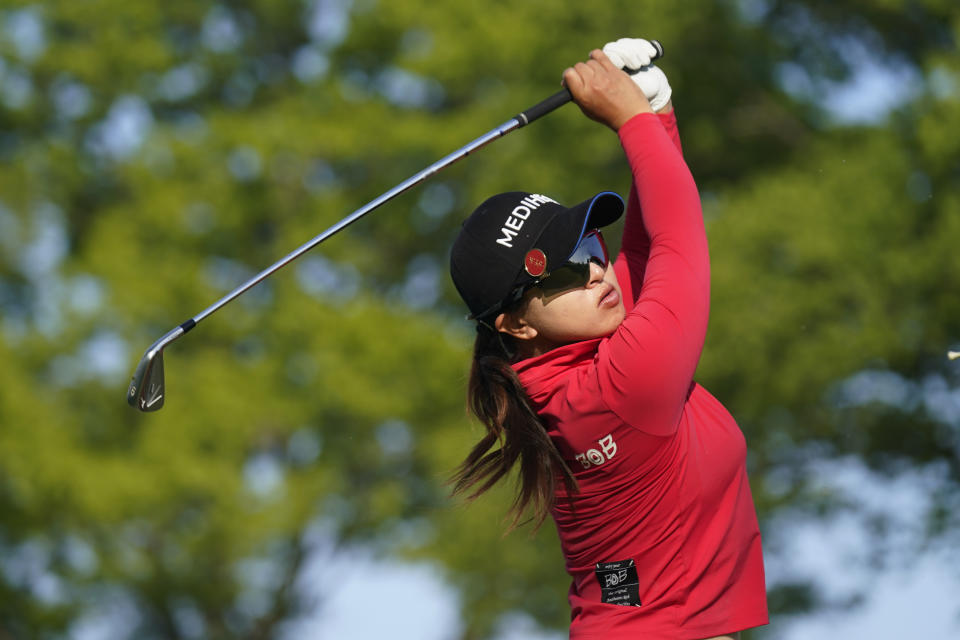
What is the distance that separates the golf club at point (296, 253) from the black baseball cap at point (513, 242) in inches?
10.4

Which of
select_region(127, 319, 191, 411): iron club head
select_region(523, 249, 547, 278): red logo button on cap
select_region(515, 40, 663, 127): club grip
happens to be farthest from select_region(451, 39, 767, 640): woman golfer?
select_region(127, 319, 191, 411): iron club head

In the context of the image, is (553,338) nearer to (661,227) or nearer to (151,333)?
(661,227)

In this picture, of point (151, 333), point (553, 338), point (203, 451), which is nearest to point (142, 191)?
point (151, 333)

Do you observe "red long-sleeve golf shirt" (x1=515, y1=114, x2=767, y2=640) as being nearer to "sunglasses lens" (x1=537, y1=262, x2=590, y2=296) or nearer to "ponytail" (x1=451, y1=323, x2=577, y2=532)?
"ponytail" (x1=451, y1=323, x2=577, y2=532)

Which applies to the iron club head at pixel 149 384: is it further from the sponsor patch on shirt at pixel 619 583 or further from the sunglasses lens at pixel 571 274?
the sponsor patch on shirt at pixel 619 583

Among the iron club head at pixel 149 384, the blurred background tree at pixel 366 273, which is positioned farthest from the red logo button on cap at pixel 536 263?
the blurred background tree at pixel 366 273

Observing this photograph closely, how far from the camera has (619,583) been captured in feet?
8.63

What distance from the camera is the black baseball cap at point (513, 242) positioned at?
265 centimetres

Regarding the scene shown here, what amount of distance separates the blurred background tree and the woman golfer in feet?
29.7

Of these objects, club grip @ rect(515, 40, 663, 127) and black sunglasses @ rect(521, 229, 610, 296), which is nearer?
black sunglasses @ rect(521, 229, 610, 296)

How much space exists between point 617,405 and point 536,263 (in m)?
0.37

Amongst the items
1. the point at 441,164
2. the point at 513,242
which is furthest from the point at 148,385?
the point at 513,242

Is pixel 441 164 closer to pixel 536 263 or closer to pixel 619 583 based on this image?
pixel 536 263

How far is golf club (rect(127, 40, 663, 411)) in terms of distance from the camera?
3.05 metres
